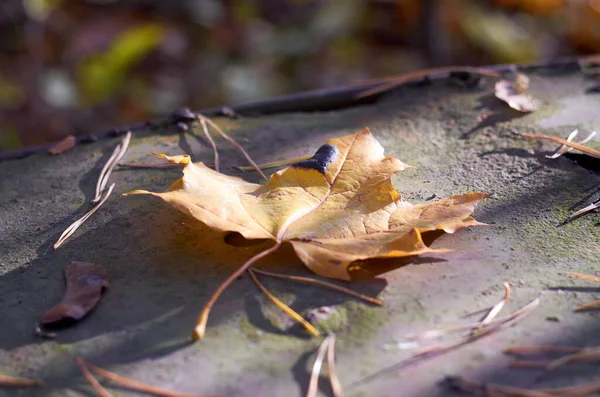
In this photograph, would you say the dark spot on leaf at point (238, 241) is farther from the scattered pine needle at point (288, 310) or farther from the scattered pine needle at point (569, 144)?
the scattered pine needle at point (569, 144)

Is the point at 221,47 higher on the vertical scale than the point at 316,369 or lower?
lower

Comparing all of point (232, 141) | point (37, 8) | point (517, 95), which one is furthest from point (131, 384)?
point (37, 8)

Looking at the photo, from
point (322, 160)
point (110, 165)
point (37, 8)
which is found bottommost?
point (37, 8)

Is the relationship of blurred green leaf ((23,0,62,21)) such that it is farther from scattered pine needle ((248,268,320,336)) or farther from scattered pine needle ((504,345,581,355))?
scattered pine needle ((504,345,581,355))

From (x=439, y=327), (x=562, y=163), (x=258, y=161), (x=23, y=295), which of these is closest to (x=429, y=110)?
(x=562, y=163)

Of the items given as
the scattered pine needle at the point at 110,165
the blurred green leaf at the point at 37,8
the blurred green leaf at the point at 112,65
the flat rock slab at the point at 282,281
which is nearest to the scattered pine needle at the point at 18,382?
the flat rock slab at the point at 282,281

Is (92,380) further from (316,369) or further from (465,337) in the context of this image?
(465,337)

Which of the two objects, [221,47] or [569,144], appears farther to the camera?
[221,47]
